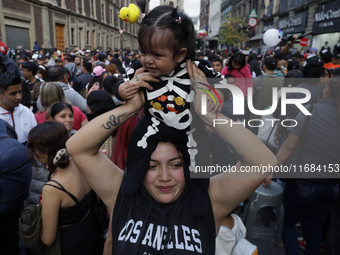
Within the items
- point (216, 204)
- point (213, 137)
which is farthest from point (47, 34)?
point (216, 204)

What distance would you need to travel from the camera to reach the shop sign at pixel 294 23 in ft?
72.5

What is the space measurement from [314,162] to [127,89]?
2311 mm

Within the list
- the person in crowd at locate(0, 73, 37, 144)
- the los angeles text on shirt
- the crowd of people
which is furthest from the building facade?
the los angeles text on shirt

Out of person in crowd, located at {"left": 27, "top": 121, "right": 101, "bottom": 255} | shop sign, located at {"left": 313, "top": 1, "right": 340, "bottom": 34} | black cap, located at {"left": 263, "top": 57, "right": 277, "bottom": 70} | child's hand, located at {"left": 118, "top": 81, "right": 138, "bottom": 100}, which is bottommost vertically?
person in crowd, located at {"left": 27, "top": 121, "right": 101, "bottom": 255}

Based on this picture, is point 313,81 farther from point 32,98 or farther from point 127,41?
point 127,41

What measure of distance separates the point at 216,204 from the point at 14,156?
6.00 feet

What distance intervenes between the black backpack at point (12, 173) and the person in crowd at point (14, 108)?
1.05 m

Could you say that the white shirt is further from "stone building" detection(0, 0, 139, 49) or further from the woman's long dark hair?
"stone building" detection(0, 0, 139, 49)

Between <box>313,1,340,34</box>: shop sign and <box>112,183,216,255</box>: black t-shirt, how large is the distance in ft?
67.8

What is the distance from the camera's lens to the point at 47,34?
24.8 meters

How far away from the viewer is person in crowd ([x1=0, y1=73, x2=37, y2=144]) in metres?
3.29

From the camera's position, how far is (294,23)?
2355cm

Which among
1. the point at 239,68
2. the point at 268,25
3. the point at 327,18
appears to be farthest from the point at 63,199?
the point at 268,25

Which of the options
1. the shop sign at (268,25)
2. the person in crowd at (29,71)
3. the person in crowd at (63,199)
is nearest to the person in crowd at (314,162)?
the person in crowd at (63,199)
